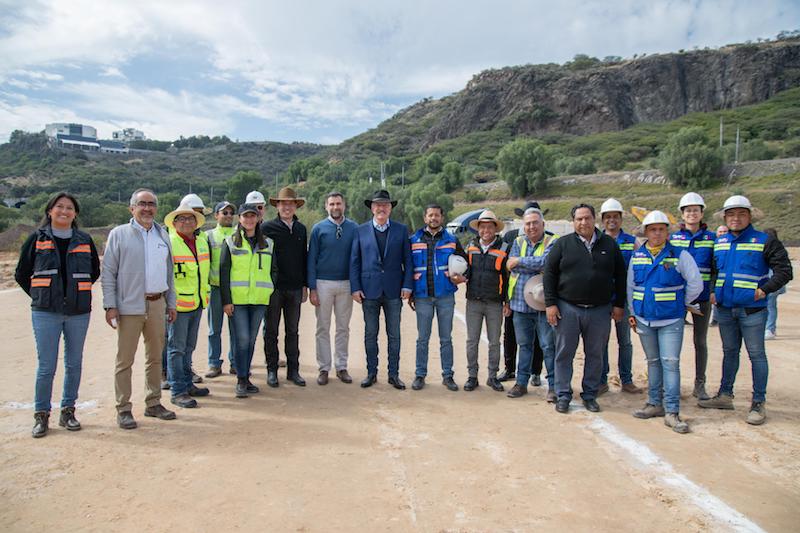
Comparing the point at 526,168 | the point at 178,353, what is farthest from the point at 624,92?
the point at 178,353

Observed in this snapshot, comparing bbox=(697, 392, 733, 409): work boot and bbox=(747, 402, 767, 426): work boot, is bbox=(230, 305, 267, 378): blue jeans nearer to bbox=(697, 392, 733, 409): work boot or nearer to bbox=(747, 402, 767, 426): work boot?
bbox=(697, 392, 733, 409): work boot

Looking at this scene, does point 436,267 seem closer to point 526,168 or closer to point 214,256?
point 214,256

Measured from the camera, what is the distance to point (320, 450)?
4617 millimetres

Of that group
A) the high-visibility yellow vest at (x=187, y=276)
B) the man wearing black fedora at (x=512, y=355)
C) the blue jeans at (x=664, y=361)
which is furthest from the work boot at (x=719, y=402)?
the high-visibility yellow vest at (x=187, y=276)

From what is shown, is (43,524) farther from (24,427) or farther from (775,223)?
(775,223)

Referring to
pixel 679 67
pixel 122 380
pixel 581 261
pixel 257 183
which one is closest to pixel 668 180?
pixel 581 261

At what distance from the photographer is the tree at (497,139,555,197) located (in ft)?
169

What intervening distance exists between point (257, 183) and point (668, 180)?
218ft

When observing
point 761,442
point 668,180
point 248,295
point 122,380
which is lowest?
point 761,442

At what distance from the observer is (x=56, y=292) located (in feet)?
16.0

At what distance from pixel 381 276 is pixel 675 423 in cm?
344

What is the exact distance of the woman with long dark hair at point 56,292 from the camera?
4879 millimetres

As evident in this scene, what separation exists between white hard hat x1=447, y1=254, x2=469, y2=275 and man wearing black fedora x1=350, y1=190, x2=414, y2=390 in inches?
19.4

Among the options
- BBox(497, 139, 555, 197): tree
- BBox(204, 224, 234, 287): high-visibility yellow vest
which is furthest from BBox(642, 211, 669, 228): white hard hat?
BBox(497, 139, 555, 197): tree
